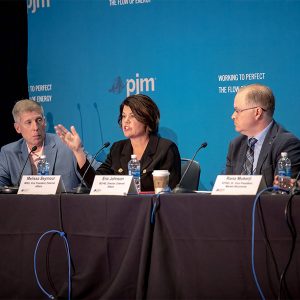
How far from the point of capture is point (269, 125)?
3557 mm

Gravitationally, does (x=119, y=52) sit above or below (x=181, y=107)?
above

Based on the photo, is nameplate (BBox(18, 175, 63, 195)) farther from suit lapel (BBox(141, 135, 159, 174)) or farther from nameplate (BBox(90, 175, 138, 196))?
suit lapel (BBox(141, 135, 159, 174))

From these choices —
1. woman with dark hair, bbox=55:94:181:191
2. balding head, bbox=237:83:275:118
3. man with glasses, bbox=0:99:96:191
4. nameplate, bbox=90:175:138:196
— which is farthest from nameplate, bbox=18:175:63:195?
balding head, bbox=237:83:275:118

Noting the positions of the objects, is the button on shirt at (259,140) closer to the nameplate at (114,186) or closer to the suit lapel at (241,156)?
the suit lapel at (241,156)

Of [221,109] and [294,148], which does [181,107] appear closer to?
[221,109]

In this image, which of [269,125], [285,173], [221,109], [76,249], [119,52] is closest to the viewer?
[76,249]

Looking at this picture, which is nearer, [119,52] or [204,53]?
[204,53]

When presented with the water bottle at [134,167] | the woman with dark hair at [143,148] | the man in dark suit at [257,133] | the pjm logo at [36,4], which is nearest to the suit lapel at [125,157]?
the woman with dark hair at [143,148]

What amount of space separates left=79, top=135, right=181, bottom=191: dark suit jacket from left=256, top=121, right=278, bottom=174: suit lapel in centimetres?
60

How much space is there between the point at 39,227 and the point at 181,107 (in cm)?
229

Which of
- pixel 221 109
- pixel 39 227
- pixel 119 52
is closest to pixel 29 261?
pixel 39 227

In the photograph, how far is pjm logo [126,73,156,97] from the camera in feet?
16.3

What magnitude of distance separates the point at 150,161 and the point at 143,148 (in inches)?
6.4

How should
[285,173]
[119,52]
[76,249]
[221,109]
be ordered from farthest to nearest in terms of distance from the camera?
1. [119,52]
2. [221,109]
3. [285,173]
4. [76,249]
